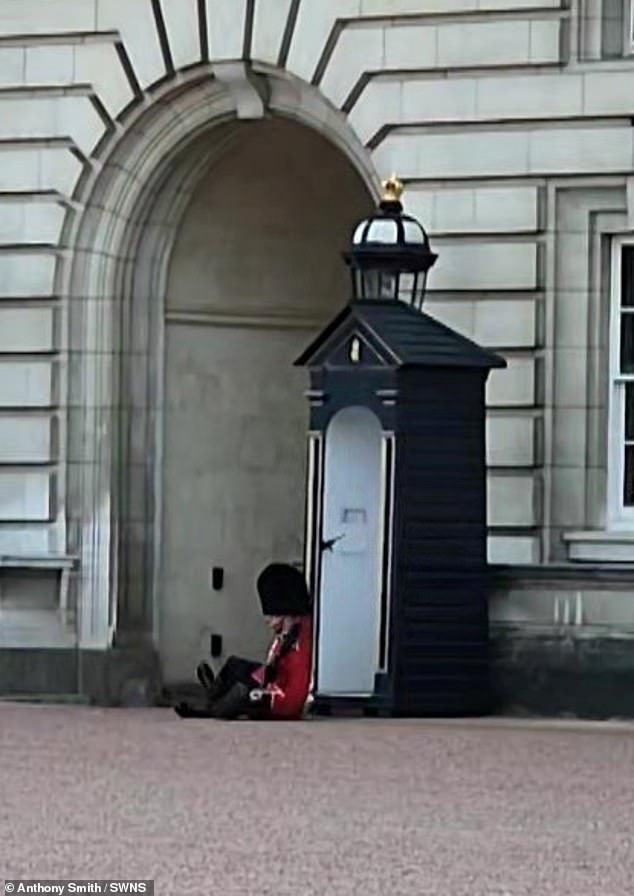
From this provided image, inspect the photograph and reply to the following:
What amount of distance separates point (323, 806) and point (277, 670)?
17.1 feet

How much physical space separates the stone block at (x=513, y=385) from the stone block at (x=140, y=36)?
2906mm

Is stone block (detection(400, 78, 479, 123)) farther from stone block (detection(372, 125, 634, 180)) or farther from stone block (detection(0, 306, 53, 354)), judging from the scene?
stone block (detection(0, 306, 53, 354))

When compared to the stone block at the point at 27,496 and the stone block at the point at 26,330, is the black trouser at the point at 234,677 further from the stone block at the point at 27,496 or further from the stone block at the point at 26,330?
the stone block at the point at 26,330

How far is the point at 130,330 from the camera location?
21.9 metres

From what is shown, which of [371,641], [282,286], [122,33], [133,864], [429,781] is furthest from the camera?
[282,286]

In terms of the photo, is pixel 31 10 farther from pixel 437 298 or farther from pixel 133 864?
pixel 133 864

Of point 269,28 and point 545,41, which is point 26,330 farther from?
point 545,41

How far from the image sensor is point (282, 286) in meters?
23.0

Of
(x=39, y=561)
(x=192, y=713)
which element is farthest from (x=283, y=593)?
(x=39, y=561)

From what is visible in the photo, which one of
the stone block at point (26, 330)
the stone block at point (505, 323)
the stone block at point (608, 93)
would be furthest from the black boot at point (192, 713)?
the stone block at point (608, 93)

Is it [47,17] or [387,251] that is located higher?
[47,17]

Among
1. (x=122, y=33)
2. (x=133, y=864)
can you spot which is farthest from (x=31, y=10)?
(x=133, y=864)

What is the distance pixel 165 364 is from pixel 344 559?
293 centimetres

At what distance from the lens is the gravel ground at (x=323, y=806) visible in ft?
39.0
